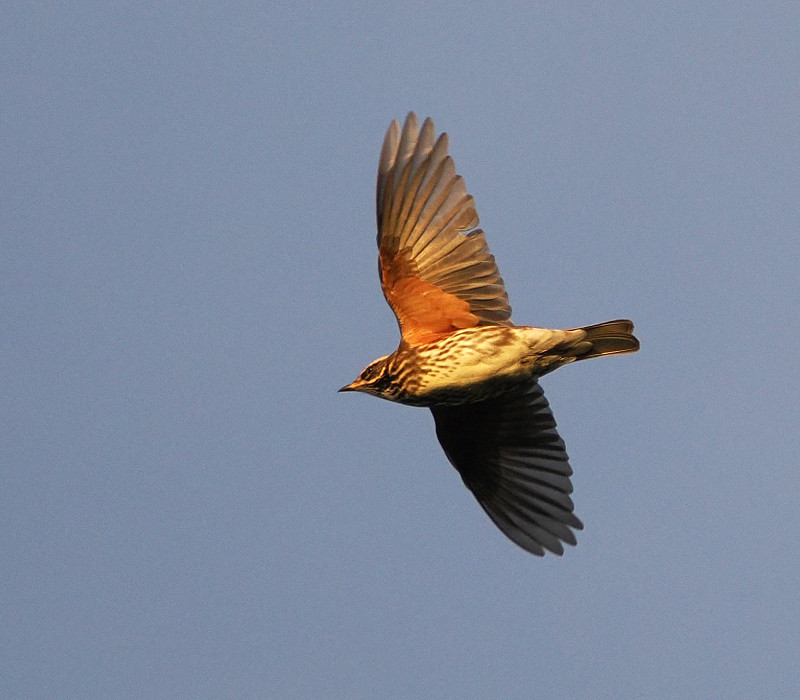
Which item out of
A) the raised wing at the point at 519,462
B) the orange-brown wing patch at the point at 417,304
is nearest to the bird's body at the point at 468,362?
the orange-brown wing patch at the point at 417,304

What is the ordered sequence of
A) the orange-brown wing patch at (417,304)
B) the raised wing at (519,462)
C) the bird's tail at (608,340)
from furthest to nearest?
1. the raised wing at (519,462)
2. the bird's tail at (608,340)
3. the orange-brown wing patch at (417,304)

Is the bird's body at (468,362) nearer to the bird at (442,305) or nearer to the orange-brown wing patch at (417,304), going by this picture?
the bird at (442,305)

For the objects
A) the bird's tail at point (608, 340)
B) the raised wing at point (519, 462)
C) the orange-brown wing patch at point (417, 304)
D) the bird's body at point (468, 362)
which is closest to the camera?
the bird's body at point (468, 362)

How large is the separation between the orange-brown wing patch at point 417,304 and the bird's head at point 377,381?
0.33 metres

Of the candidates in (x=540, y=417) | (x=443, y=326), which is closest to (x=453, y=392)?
(x=443, y=326)

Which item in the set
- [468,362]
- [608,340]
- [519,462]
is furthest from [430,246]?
[519,462]

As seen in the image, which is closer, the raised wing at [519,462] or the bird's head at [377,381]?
the bird's head at [377,381]

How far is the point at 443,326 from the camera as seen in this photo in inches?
508

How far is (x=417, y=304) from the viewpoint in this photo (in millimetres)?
12867

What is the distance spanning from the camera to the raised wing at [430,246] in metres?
12.8

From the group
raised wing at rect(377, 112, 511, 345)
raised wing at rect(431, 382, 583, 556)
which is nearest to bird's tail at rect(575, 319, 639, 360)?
raised wing at rect(377, 112, 511, 345)

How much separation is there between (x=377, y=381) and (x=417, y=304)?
2.60 ft

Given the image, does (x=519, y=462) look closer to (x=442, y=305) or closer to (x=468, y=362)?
(x=468, y=362)

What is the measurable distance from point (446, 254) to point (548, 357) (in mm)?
1319
